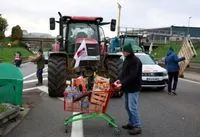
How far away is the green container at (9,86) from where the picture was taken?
1141cm

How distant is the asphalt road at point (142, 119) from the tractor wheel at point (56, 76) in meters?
0.41

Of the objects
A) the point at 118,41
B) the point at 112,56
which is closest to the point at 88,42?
the point at 112,56

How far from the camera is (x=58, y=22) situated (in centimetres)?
1736

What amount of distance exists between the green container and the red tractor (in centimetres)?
337

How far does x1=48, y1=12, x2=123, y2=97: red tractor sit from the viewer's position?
15367 mm

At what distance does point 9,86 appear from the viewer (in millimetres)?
11430

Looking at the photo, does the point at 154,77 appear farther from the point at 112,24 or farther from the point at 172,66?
the point at 112,24

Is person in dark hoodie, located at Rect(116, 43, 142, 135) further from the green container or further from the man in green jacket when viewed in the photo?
the man in green jacket

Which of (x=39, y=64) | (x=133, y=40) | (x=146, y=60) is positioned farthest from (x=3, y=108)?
(x=133, y=40)

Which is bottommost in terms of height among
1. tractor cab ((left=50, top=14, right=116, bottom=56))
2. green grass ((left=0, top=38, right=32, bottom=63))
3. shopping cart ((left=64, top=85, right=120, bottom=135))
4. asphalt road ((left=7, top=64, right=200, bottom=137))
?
green grass ((left=0, top=38, right=32, bottom=63))

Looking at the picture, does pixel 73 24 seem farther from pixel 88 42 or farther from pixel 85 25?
pixel 88 42

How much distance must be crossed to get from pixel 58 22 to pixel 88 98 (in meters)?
8.46

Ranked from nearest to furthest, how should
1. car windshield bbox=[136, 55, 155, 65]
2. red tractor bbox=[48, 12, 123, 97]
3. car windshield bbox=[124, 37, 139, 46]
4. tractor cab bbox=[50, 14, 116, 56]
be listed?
red tractor bbox=[48, 12, 123, 97]
tractor cab bbox=[50, 14, 116, 56]
car windshield bbox=[136, 55, 155, 65]
car windshield bbox=[124, 37, 139, 46]

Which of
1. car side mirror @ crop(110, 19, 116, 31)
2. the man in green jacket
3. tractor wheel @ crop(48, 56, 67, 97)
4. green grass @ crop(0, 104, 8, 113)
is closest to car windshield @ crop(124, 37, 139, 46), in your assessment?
the man in green jacket
